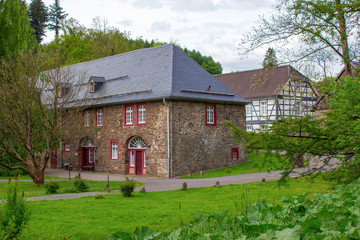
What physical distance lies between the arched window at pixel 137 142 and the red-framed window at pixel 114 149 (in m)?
1.31

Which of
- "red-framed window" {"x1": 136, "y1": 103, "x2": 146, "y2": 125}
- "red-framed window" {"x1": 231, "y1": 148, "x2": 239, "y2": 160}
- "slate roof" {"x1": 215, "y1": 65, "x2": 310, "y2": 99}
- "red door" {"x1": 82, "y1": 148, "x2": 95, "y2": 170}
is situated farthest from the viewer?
"slate roof" {"x1": 215, "y1": 65, "x2": 310, "y2": 99}

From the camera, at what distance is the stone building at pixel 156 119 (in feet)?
82.7

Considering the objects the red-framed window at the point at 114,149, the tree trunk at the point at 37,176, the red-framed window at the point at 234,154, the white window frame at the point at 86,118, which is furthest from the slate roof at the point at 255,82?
the tree trunk at the point at 37,176

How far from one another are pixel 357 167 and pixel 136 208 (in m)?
7.15

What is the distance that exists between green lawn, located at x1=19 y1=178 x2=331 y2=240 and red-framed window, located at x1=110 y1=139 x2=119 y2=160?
40.9ft

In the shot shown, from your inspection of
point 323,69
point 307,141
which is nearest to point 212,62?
point 323,69

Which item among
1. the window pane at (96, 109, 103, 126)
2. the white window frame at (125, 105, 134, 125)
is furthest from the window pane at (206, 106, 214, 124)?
the window pane at (96, 109, 103, 126)

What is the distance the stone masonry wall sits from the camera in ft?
82.8

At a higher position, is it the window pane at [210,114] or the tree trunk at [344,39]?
the tree trunk at [344,39]

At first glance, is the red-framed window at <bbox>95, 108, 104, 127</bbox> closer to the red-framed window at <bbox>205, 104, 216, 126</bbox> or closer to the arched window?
the arched window

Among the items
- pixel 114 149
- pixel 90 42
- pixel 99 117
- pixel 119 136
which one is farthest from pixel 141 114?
pixel 90 42

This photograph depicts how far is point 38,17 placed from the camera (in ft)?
220

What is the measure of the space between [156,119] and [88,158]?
364 inches

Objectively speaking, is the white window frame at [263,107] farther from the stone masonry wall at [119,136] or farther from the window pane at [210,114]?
the stone masonry wall at [119,136]
